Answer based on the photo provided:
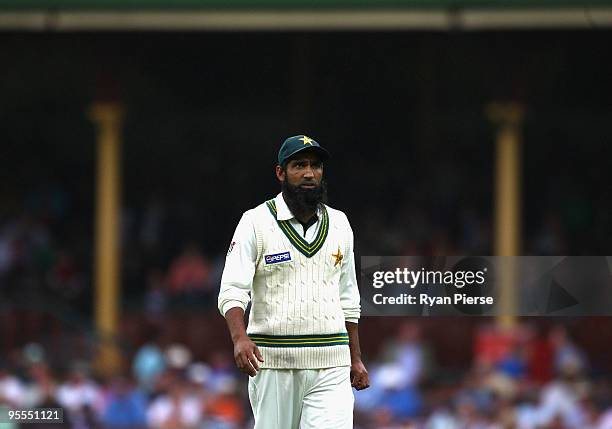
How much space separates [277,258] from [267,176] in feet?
36.2

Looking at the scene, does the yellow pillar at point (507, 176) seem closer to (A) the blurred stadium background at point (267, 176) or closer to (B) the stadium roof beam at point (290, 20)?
(A) the blurred stadium background at point (267, 176)

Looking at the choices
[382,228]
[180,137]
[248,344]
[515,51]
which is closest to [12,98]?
[180,137]

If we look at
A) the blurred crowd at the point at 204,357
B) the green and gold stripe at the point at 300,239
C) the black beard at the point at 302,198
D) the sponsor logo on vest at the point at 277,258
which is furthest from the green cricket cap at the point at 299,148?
the blurred crowd at the point at 204,357

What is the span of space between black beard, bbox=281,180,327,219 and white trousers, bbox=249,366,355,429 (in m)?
0.69

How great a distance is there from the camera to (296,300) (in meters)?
6.14

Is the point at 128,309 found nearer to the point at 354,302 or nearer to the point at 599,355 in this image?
the point at 599,355

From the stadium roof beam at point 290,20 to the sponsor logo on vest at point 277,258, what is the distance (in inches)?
302

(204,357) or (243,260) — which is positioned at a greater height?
(204,357)

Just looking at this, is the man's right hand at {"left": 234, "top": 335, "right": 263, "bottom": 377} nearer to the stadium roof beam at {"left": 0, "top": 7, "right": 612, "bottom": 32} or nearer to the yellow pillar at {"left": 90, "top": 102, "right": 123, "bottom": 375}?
the stadium roof beam at {"left": 0, "top": 7, "right": 612, "bottom": 32}

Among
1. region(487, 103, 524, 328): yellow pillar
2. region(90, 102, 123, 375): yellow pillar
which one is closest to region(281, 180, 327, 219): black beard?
region(487, 103, 524, 328): yellow pillar

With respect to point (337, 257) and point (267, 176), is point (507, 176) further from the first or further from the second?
point (337, 257)

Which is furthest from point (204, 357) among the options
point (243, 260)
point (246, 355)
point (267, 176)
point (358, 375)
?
point (246, 355)

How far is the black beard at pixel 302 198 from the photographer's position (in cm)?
616

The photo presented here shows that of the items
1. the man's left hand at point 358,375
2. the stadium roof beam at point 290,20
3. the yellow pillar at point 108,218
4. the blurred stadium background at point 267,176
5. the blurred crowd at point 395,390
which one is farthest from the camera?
the yellow pillar at point 108,218
